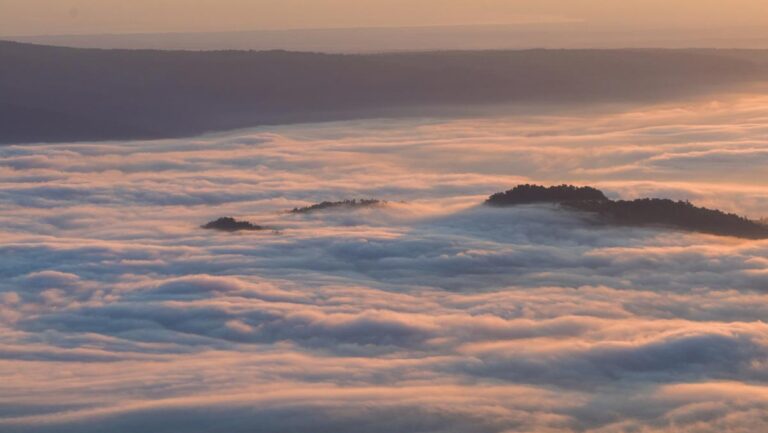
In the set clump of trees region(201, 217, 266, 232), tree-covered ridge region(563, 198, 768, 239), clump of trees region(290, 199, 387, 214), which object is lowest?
tree-covered ridge region(563, 198, 768, 239)

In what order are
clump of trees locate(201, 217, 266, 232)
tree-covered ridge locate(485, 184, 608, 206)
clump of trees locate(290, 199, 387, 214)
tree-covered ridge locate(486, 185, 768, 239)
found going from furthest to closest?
clump of trees locate(290, 199, 387, 214), tree-covered ridge locate(485, 184, 608, 206), clump of trees locate(201, 217, 266, 232), tree-covered ridge locate(486, 185, 768, 239)

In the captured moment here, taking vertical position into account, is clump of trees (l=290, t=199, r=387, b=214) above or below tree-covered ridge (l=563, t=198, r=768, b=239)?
above

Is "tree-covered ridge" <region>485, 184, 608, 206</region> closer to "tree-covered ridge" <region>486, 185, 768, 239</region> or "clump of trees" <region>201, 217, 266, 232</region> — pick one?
"tree-covered ridge" <region>486, 185, 768, 239</region>

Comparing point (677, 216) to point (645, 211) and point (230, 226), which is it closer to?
point (645, 211)

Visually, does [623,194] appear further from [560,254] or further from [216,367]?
[216,367]

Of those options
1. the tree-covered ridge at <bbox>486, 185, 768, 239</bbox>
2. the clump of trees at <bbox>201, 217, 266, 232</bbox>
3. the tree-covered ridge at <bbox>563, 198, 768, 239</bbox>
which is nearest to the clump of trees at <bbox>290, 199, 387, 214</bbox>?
the clump of trees at <bbox>201, 217, 266, 232</bbox>

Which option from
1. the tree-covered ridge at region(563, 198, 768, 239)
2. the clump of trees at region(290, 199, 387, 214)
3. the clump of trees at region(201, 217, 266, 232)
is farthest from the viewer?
the clump of trees at region(290, 199, 387, 214)

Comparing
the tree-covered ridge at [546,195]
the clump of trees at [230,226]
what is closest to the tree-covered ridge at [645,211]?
the tree-covered ridge at [546,195]
